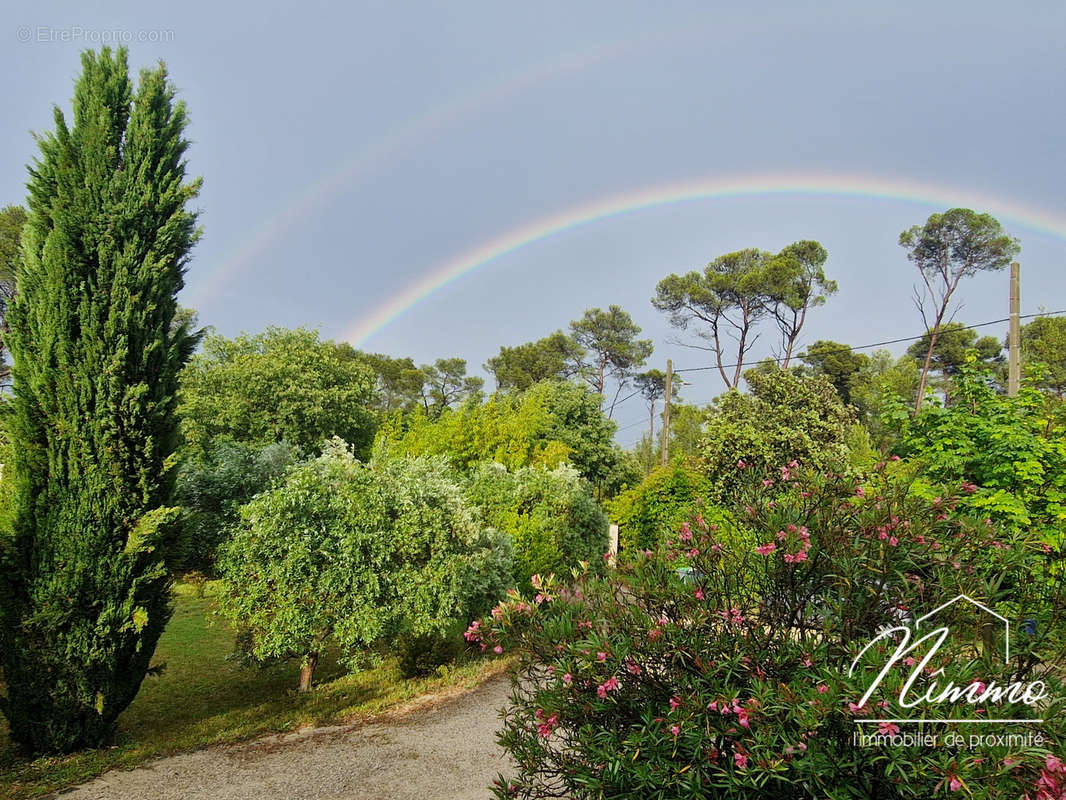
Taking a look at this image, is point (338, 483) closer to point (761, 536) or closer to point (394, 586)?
point (394, 586)

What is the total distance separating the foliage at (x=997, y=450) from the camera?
604 centimetres

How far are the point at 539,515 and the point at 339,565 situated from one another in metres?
5.45

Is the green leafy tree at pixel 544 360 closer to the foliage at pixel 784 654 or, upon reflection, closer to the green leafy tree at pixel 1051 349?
the green leafy tree at pixel 1051 349

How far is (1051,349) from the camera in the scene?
29.2 meters

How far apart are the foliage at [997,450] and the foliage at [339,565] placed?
625 centimetres

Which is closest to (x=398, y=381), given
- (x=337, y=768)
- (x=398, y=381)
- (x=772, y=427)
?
(x=398, y=381)

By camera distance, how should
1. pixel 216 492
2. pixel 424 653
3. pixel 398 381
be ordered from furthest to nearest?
pixel 398 381, pixel 216 492, pixel 424 653

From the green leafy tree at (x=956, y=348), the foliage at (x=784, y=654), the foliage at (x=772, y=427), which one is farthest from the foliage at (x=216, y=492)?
the green leafy tree at (x=956, y=348)

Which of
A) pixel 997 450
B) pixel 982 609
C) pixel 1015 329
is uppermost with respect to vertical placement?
pixel 1015 329

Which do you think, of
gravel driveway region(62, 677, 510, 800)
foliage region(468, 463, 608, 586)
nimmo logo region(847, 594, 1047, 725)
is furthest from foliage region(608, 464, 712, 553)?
nimmo logo region(847, 594, 1047, 725)

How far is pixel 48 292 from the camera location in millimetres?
6293

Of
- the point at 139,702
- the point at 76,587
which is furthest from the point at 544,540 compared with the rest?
the point at 76,587

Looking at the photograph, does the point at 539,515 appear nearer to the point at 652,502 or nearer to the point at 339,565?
the point at 652,502

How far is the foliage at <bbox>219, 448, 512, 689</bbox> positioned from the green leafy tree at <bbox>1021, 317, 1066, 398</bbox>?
103ft
